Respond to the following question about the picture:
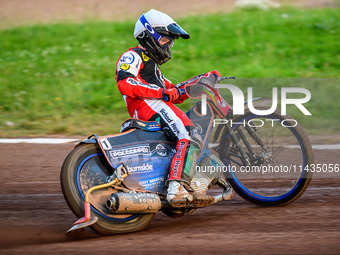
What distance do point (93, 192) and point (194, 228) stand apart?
104 centimetres

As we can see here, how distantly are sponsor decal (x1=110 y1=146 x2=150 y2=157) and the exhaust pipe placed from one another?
43cm

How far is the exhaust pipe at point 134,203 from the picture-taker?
516 centimetres

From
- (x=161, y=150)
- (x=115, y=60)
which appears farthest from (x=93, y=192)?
(x=115, y=60)

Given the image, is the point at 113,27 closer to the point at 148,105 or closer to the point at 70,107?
the point at 70,107

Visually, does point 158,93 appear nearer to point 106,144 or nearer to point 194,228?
point 106,144

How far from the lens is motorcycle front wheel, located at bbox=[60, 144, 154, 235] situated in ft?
17.0

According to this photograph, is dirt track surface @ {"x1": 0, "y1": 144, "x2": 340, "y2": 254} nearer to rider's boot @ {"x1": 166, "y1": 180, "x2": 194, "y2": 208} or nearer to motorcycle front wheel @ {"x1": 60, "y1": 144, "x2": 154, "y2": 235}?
motorcycle front wheel @ {"x1": 60, "y1": 144, "x2": 154, "y2": 235}

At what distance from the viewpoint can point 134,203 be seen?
17.0 ft

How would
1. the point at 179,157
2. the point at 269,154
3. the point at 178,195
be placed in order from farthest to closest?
the point at 269,154
the point at 179,157
the point at 178,195

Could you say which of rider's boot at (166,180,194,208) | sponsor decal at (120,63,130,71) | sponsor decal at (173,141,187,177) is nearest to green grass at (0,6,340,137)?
sponsor decal at (120,63,130,71)

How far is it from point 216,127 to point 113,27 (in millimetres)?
12244

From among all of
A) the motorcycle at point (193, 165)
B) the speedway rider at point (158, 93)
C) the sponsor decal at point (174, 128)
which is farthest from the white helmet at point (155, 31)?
the sponsor decal at point (174, 128)

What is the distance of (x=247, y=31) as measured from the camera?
16.1 meters

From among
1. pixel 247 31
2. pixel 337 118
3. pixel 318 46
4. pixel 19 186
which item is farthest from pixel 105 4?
pixel 19 186
